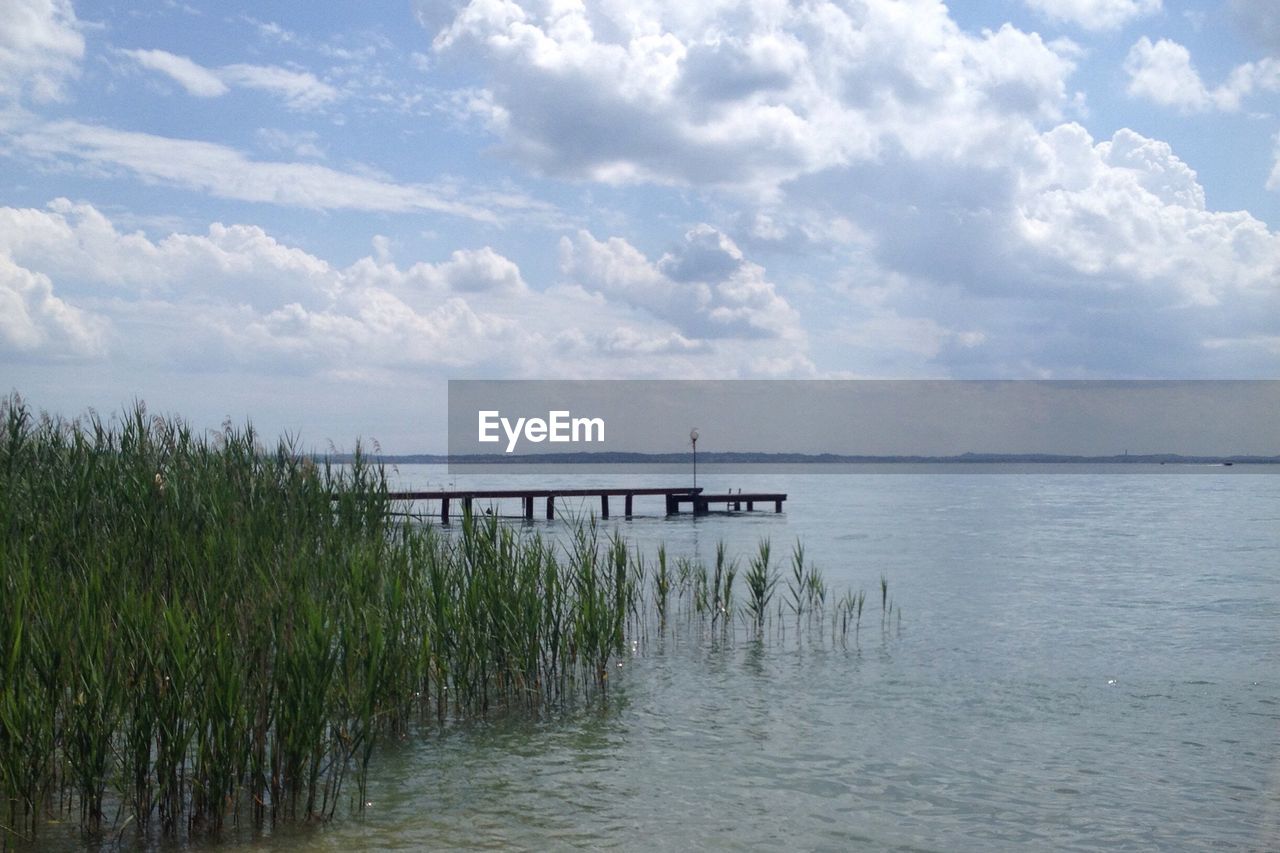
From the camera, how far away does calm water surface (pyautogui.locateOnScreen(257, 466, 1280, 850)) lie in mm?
6891

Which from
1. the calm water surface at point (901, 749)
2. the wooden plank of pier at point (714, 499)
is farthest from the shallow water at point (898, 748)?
the wooden plank of pier at point (714, 499)

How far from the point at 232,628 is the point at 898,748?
5.26 meters

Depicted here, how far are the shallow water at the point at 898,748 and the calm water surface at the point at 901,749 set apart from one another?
26 mm

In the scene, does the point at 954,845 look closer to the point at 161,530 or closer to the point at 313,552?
the point at 313,552

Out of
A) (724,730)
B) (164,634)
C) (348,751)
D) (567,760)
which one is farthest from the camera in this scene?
(724,730)

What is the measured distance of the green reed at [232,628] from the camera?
5797mm

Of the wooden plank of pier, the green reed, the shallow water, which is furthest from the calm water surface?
the wooden plank of pier

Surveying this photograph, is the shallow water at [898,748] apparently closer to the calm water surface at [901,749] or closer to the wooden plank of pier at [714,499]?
the calm water surface at [901,749]

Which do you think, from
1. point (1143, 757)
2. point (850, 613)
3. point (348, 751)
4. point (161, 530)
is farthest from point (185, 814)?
point (850, 613)

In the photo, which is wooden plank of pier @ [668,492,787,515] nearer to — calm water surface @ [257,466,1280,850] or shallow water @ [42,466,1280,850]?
shallow water @ [42,466,1280,850]

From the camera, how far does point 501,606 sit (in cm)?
933

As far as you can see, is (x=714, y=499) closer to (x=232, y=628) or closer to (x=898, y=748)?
(x=898, y=748)

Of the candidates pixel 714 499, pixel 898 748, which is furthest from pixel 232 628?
pixel 714 499

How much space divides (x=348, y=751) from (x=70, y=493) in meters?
5.13
